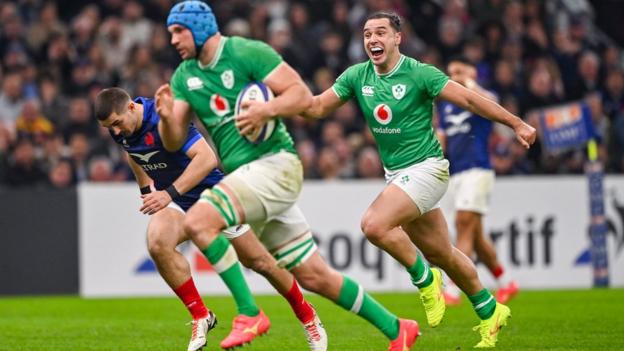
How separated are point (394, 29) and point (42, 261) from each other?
908 centimetres

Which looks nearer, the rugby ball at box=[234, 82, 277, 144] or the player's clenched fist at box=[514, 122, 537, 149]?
the rugby ball at box=[234, 82, 277, 144]

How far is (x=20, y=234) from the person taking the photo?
57.0 feet

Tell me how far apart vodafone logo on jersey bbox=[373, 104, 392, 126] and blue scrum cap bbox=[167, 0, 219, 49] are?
6.31 ft

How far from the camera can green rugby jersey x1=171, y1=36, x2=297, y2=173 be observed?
8.23 m

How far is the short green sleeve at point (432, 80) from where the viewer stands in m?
9.45

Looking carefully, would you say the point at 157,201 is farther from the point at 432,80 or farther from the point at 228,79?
the point at 432,80

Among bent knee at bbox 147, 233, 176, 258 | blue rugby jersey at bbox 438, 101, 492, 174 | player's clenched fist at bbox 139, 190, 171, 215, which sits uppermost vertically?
player's clenched fist at bbox 139, 190, 171, 215

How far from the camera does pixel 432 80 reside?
31.1 ft

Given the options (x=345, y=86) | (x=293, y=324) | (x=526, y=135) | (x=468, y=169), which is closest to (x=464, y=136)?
(x=468, y=169)

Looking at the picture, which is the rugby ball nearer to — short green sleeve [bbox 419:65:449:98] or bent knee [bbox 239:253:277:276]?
bent knee [bbox 239:253:277:276]

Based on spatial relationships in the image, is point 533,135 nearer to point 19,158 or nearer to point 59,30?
point 19,158

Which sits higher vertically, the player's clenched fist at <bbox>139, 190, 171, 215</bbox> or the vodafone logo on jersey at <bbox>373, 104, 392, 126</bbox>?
the vodafone logo on jersey at <bbox>373, 104, 392, 126</bbox>

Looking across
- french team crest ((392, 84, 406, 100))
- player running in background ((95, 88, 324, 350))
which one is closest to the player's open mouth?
french team crest ((392, 84, 406, 100))

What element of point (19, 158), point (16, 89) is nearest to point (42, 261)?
point (19, 158)
